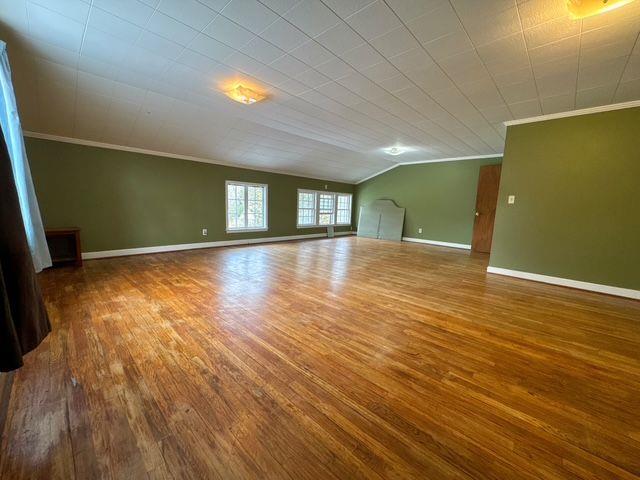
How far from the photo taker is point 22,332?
37.6 inches

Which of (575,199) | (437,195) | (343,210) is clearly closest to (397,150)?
(437,195)

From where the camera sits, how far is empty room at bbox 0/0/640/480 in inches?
44.6

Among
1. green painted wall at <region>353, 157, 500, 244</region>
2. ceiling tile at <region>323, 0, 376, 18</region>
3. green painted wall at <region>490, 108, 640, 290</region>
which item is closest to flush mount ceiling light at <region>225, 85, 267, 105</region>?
ceiling tile at <region>323, 0, 376, 18</region>

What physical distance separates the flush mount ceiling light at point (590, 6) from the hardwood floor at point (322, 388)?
248cm

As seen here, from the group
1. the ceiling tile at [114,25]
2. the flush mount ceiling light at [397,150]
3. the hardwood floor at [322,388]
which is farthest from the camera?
the flush mount ceiling light at [397,150]

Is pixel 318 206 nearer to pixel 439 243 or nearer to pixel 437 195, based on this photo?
pixel 437 195

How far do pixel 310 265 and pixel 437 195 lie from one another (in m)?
4.89

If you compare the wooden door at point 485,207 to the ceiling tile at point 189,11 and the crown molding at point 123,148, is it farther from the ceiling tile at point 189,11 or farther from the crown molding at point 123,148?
the ceiling tile at point 189,11

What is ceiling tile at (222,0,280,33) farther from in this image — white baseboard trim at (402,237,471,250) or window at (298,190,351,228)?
white baseboard trim at (402,237,471,250)

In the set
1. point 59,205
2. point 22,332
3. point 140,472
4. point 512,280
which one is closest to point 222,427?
point 140,472

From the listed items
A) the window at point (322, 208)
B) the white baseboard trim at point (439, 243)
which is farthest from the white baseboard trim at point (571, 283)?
the window at point (322, 208)

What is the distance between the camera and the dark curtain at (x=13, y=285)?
854 millimetres

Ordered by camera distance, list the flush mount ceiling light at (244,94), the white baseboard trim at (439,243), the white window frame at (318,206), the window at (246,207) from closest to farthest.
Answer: the flush mount ceiling light at (244,94) < the window at (246,207) < the white baseboard trim at (439,243) < the white window frame at (318,206)

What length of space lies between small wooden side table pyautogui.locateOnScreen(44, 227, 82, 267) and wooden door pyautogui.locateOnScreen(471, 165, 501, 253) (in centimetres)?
843
